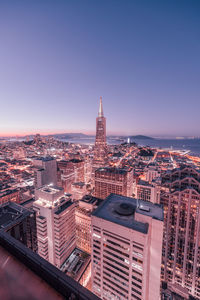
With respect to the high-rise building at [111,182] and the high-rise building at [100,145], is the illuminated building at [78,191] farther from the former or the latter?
the high-rise building at [100,145]

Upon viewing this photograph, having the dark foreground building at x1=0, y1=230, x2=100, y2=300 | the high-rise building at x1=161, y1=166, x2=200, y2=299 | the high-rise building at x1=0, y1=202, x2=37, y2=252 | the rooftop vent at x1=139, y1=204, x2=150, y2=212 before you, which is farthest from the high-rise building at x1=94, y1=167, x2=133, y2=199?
→ the dark foreground building at x1=0, y1=230, x2=100, y2=300

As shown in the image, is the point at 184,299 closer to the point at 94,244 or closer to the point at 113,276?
the point at 113,276

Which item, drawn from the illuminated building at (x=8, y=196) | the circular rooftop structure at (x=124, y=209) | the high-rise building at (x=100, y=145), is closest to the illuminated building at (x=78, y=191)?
the illuminated building at (x=8, y=196)

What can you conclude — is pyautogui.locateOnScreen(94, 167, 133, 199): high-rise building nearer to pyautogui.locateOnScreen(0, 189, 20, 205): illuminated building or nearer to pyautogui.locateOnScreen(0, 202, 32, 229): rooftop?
pyautogui.locateOnScreen(0, 202, 32, 229): rooftop

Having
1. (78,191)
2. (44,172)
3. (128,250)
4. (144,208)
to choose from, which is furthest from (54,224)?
(44,172)

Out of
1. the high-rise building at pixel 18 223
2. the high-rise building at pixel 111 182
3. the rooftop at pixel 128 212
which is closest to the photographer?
the rooftop at pixel 128 212

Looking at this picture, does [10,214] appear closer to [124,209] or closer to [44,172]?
[124,209]
